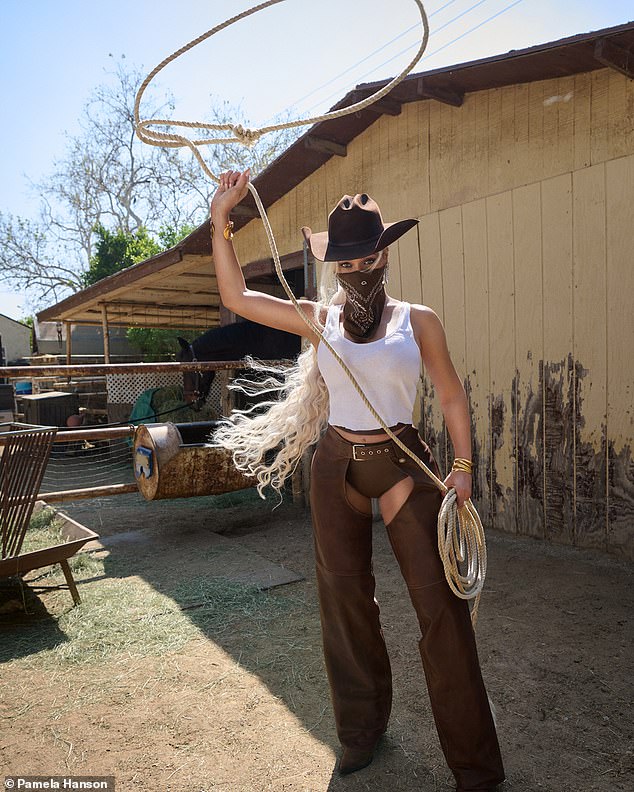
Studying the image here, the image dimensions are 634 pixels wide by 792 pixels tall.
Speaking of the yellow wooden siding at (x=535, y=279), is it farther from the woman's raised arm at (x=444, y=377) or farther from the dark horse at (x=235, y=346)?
the dark horse at (x=235, y=346)

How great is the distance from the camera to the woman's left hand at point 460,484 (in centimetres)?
206

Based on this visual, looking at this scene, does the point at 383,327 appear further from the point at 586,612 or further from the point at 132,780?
the point at 586,612

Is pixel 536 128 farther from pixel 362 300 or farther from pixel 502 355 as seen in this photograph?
pixel 362 300

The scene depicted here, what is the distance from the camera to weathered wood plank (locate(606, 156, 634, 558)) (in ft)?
13.0

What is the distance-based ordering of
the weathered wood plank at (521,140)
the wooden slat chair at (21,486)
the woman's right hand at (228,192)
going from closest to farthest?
the woman's right hand at (228,192) < the wooden slat chair at (21,486) < the weathered wood plank at (521,140)

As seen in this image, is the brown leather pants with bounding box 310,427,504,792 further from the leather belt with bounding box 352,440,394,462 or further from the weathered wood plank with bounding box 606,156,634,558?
the weathered wood plank with bounding box 606,156,634,558

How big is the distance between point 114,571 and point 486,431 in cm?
297

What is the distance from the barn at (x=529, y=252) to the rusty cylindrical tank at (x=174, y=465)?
1.80 m

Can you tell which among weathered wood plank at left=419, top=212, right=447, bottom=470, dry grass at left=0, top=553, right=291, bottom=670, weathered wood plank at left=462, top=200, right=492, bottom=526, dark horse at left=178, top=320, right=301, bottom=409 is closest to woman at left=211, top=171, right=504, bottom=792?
dry grass at left=0, top=553, right=291, bottom=670

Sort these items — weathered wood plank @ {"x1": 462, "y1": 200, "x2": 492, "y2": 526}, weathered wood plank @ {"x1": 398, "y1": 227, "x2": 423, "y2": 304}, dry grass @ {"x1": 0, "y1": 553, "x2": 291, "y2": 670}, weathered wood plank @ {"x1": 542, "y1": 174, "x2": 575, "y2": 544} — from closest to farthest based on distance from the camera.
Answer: dry grass @ {"x1": 0, "y1": 553, "x2": 291, "y2": 670} < weathered wood plank @ {"x1": 542, "y1": 174, "x2": 575, "y2": 544} < weathered wood plank @ {"x1": 462, "y1": 200, "x2": 492, "y2": 526} < weathered wood plank @ {"x1": 398, "y1": 227, "x2": 423, "y2": 304}

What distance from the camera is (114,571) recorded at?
4.47 meters

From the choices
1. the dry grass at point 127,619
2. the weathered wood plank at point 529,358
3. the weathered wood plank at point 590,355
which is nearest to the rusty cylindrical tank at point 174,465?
the dry grass at point 127,619

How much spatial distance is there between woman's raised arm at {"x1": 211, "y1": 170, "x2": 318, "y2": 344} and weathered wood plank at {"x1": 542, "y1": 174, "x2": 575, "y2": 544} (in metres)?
2.69

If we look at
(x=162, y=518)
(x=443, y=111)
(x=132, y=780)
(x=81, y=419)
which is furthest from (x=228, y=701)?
(x=81, y=419)
